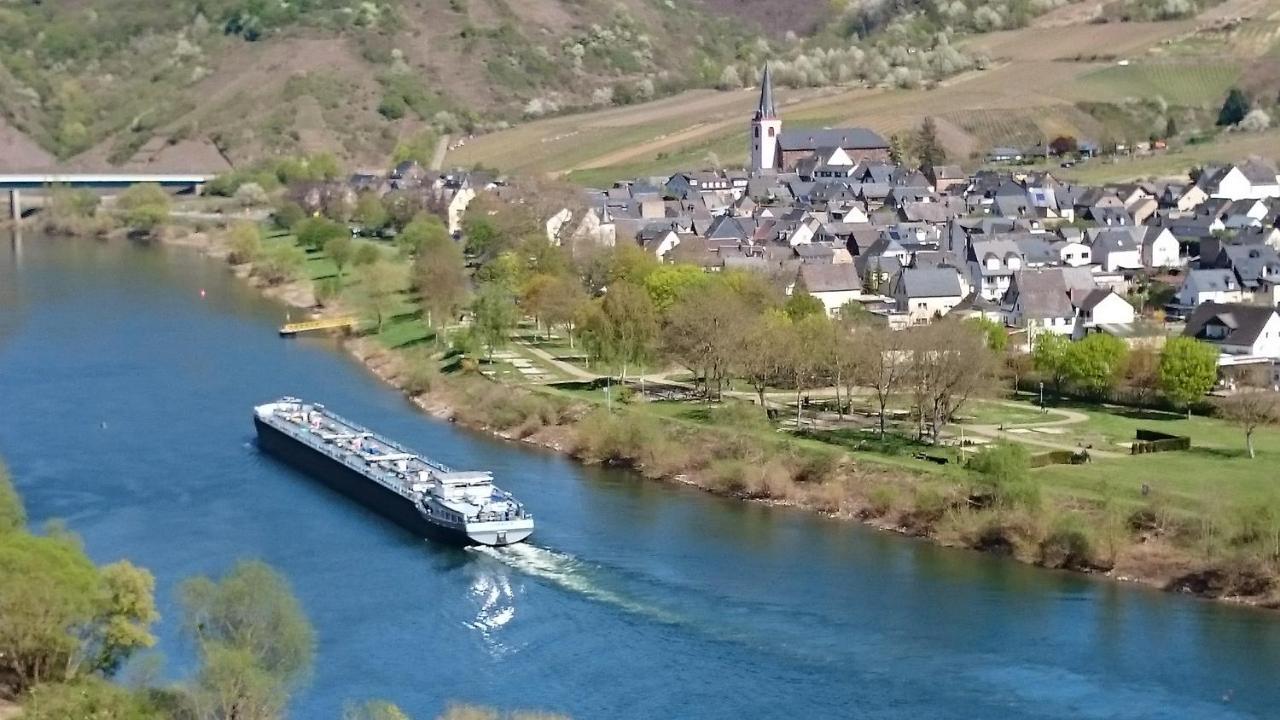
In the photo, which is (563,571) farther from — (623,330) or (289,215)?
(289,215)

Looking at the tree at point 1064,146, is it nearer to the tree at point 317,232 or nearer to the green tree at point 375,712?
the tree at point 317,232

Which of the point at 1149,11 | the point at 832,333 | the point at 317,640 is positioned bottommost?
the point at 317,640

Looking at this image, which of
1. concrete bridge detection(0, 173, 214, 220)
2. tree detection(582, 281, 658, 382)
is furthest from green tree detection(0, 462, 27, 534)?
concrete bridge detection(0, 173, 214, 220)

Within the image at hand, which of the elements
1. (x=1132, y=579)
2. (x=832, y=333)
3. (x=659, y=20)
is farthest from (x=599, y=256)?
(x=659, y=20)

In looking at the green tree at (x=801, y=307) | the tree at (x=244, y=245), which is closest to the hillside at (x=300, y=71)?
the tree at (x=244, y=245)

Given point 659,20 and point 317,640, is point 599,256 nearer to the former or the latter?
point 317,640

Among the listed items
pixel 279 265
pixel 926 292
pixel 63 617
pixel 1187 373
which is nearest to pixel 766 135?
pixel 279 265
